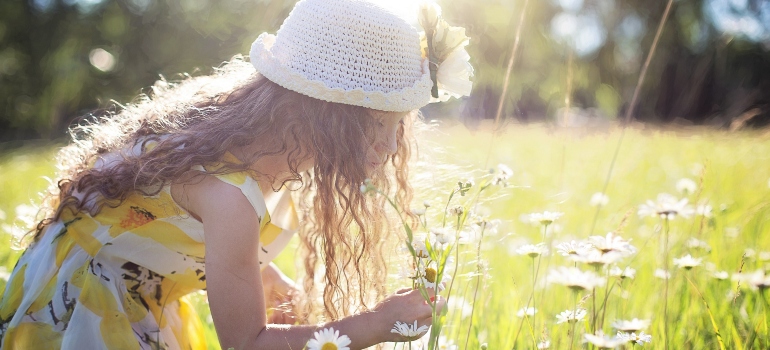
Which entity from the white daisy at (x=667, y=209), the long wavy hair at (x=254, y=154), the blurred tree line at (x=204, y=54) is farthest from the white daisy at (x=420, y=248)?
the blurred tree line at (x=204, y=54)

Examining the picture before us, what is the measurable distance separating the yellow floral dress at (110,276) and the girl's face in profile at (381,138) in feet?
A: 0.99

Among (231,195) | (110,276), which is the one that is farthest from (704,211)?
(110,276)

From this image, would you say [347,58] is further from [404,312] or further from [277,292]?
[277,292]

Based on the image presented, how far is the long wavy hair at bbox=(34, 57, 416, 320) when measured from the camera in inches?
63.7

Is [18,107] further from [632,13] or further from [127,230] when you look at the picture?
[632,13]

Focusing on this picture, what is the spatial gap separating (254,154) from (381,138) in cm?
33

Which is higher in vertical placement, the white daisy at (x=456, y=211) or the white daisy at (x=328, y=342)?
the white daisy at (x=456, y=211)

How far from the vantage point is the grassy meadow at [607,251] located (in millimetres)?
1545

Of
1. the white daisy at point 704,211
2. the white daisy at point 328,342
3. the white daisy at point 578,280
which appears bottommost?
the white daisy at point 328,342

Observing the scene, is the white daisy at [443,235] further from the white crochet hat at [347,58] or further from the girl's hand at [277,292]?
the girl's hand at [277,292]

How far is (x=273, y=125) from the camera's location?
5.41 feet

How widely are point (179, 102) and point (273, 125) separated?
35 cm

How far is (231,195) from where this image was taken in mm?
1518

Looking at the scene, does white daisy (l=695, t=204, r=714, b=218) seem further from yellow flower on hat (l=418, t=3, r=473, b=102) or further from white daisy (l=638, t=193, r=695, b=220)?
yellow flower on hat (l=418, t=3, r=473, b=102)
